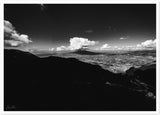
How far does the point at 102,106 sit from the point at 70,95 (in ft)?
2.59

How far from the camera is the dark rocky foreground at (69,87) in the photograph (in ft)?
7.07

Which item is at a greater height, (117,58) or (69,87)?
(117,58)

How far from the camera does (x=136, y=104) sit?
7.41ft

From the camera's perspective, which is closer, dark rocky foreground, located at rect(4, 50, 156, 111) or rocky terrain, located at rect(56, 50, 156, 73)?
dark rocky foreground, located at rect(4, 50, 156, 111)

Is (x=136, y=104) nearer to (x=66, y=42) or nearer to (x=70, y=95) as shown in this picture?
(x=70, y=95)

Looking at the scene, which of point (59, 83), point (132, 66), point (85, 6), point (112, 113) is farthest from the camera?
point (132, 66)

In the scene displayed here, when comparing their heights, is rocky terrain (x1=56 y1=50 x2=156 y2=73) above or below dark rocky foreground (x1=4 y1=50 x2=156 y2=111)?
above

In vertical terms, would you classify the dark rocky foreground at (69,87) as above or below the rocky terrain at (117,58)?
below

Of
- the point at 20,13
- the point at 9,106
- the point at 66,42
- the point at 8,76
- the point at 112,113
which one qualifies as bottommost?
the point at 112,113

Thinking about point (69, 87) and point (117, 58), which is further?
point (117, 58)

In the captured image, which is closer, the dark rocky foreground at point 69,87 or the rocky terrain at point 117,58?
the dark rocky foreground at point 69,87

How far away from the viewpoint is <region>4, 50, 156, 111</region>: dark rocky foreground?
2156mm

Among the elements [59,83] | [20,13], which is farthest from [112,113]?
[20,13]

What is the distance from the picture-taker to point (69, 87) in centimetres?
268
